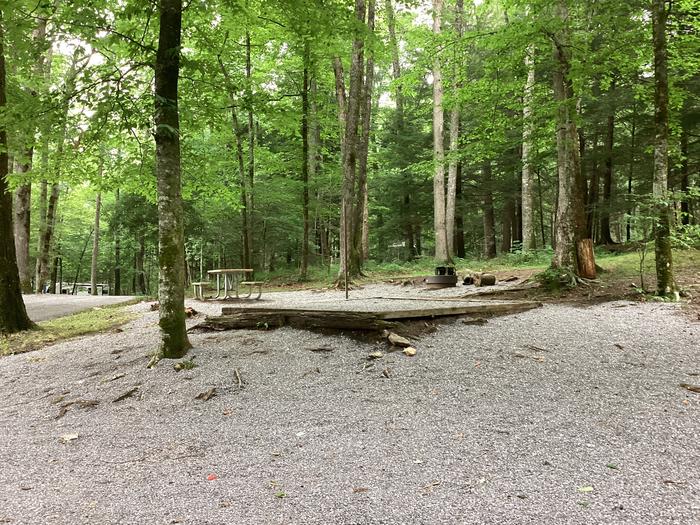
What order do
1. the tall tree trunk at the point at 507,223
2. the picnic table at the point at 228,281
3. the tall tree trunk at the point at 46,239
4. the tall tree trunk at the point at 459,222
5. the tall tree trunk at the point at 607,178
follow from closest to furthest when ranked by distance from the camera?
1. the picnic table at the point at 228,281
2. the tall tree trunk at the point at 607,178
3. the tall tree trunk at the point at 46,239
4. the tall tree trunk at the point at 459,222
5. the tall tree trunk at the point at 507,223

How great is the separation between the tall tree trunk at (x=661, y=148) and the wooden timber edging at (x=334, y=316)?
259cm

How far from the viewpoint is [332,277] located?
51.8 feet

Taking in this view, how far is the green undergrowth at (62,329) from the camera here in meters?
7.03

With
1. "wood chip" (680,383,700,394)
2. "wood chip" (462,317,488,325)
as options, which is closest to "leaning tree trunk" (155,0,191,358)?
"wood chip" (462,317,488,325)

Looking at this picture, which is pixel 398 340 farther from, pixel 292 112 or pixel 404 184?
pixel 404 184

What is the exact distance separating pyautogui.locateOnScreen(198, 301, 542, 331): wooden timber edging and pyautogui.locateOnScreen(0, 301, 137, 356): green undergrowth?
3012mm

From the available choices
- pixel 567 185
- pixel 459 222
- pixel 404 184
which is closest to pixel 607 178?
pixel 459 222

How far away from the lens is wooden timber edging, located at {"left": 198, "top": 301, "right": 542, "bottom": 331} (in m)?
5.54

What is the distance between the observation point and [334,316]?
18.9ft

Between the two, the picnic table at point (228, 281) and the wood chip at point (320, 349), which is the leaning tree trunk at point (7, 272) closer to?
the picnic table at point (228, 281)

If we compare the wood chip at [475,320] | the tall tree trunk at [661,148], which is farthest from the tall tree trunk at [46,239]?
the tall tree trunk at [661,148]

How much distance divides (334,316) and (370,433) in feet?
8.47

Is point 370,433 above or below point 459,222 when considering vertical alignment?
below

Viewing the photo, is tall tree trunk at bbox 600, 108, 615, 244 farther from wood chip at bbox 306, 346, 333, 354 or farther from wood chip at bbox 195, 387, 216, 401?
wood chip at bbox 195, 387, 216, 401
